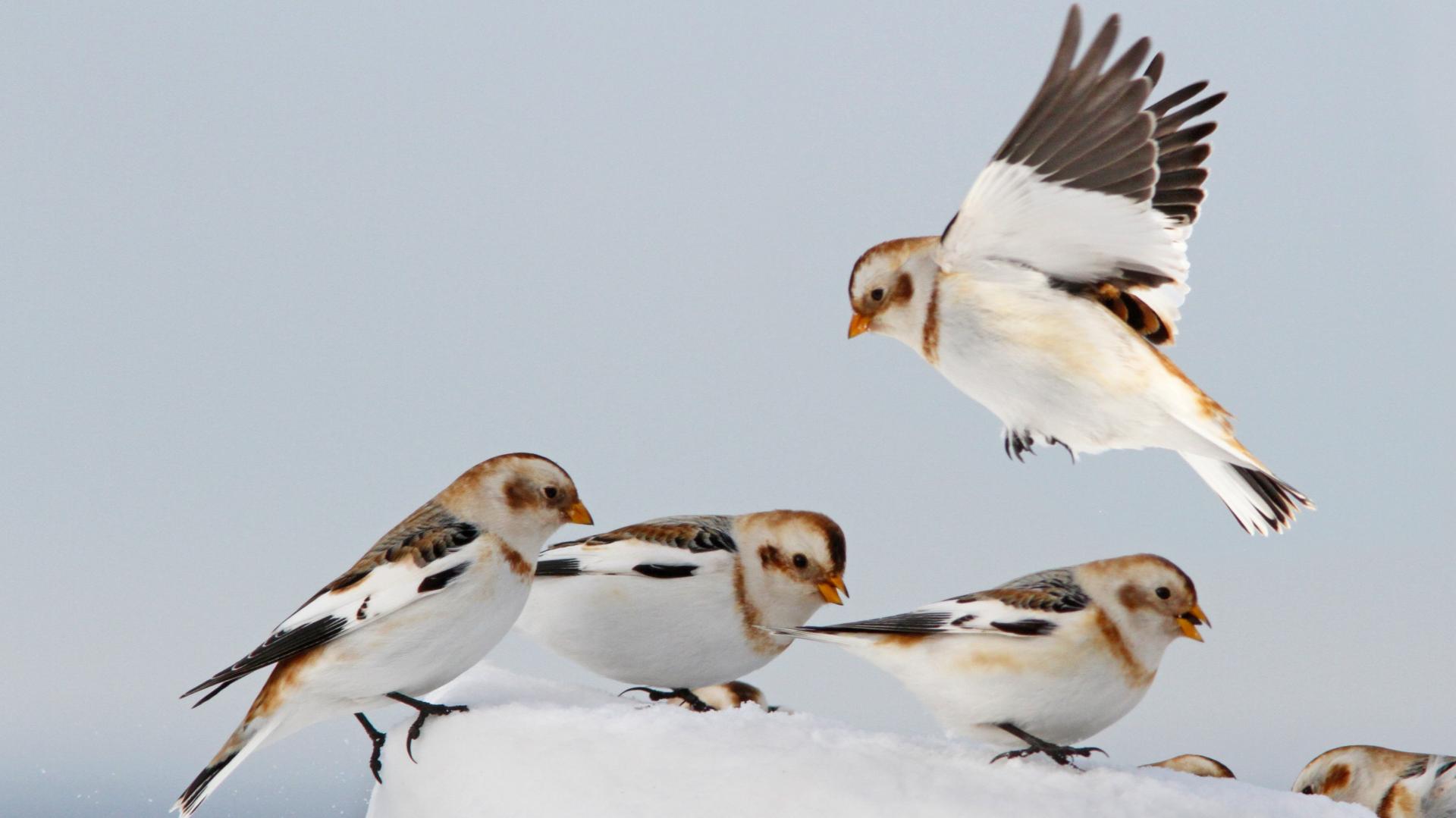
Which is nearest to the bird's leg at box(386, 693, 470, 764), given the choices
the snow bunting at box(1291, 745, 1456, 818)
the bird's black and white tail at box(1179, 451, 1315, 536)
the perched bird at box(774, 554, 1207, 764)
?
the perched bird at box(774, 554, 1207, 764)

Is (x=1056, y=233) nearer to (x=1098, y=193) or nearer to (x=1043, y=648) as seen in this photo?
(x=1098, y=193)

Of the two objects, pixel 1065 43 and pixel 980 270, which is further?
pixel 980 270

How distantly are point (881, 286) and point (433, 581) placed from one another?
121cm

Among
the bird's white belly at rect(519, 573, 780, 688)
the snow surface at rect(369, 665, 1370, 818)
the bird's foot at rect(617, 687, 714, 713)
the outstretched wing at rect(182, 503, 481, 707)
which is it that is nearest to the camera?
the snow surface at rect(369, 665, 1370, 818)

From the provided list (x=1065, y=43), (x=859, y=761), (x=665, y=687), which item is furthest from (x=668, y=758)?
(x=1065, y=43)

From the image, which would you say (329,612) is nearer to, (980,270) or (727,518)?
(727,518)

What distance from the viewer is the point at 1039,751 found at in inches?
113

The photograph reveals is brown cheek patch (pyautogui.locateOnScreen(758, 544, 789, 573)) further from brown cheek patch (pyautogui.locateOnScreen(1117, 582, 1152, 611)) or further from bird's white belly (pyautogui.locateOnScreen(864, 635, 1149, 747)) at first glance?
brown cheek patch (pyautogui.locateOnScreen(1117, 582, 1152, 611))

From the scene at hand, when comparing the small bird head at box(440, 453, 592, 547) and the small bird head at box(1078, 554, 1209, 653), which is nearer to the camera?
the small bird head at box(1078, 554, 1209, 653)

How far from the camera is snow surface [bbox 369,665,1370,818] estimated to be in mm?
2725

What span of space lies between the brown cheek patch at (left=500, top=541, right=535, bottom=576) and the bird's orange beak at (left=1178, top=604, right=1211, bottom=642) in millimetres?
1392

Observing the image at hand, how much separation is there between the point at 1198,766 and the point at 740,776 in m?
1.46

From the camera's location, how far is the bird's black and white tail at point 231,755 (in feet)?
9.89

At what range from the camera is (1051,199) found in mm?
3045
